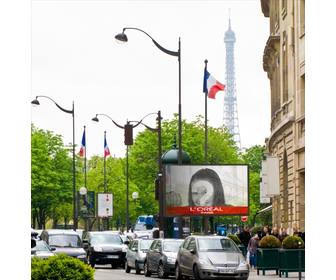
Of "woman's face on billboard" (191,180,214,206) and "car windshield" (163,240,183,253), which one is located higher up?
"woman's face on billboard" (191,180,214,206)

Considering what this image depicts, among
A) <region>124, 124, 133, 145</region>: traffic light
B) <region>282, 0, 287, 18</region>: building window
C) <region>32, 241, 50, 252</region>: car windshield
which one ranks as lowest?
<region>32, 241, 50, 252</region>: car windshield

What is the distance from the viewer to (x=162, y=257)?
1459 inches

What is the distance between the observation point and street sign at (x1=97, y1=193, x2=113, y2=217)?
86.2 m

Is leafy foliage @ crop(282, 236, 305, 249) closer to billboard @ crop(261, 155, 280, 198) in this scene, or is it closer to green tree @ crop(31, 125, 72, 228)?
billboard @ crop(261, 155, 280, 198)

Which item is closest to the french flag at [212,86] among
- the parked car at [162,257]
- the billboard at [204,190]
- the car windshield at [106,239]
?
the billboard at [204,190]

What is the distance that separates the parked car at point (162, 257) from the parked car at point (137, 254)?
2.32 metres

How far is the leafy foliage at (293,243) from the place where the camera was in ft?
118

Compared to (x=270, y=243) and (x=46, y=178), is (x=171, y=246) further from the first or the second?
(x=46, y=178)

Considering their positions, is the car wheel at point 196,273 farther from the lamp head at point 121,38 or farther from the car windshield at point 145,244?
the lamp head at point 121,38

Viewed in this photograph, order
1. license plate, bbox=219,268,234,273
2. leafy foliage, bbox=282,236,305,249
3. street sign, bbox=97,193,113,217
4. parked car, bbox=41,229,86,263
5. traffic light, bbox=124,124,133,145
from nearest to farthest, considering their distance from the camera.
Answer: license plate, bbox=219,268,234,273
leafy foliage, bbox=282,236,305,249
parked car, bbox=41,229,86,263
traffic light, bbox=124,124,133,145
street sign, bbox=97,193,113,217

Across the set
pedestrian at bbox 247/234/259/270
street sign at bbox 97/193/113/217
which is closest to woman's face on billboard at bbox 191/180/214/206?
pedestrian at bbox 247/234/259/270

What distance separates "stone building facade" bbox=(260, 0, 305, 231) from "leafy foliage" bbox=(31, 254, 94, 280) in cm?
3586

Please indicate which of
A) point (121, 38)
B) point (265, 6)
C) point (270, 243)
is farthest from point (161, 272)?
point (265, 6)
